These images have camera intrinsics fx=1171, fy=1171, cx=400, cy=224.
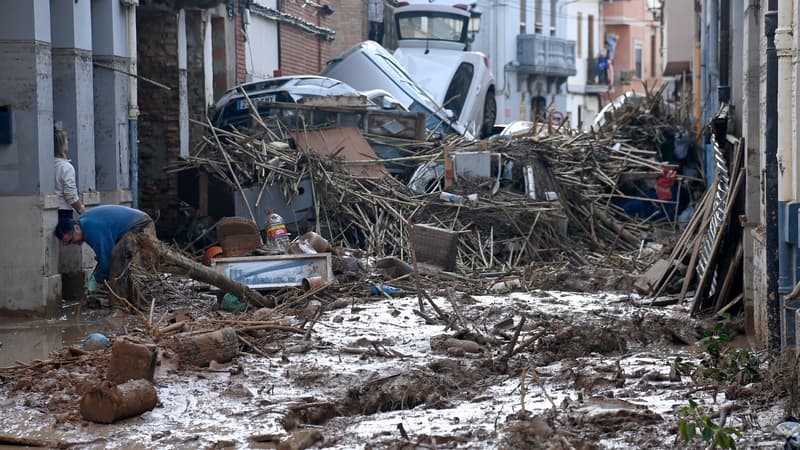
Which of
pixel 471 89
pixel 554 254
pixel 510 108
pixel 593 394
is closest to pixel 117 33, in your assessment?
pixel 554 254

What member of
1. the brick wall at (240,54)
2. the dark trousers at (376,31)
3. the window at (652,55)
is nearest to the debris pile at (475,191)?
the brick wall at (240,54)

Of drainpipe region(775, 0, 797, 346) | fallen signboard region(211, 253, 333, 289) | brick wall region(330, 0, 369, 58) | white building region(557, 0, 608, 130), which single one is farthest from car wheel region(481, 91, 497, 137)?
white building region(557, 0, 608, 130)

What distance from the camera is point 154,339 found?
8.48 metres

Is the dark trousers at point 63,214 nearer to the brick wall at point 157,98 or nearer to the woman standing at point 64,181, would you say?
the woman standing at point 64,181

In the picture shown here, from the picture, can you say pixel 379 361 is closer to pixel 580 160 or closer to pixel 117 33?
pixel 117 33

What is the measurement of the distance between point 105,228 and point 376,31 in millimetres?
25099

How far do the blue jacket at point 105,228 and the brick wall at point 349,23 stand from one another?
2260 centimetres

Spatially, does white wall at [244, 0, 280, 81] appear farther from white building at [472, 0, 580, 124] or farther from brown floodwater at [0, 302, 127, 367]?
white building at [472, 0, 580, 124]

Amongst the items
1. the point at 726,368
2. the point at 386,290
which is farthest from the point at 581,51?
the point at 726,368

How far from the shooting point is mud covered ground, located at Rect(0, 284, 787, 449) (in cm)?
621

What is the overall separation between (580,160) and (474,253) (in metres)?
4.12

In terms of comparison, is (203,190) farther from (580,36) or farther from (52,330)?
(580,36)

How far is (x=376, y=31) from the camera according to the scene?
3575 centimetres

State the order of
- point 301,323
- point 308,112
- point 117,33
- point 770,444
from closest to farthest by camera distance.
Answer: point 770,444, point 301,323, point 117,33, point 308,112
